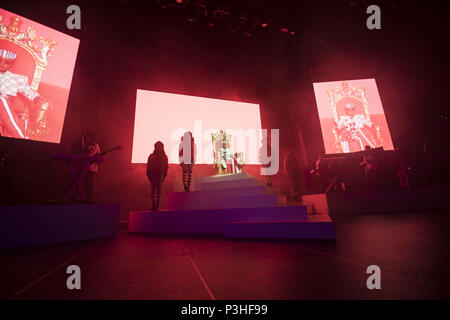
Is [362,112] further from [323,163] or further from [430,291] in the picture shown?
[430,291]

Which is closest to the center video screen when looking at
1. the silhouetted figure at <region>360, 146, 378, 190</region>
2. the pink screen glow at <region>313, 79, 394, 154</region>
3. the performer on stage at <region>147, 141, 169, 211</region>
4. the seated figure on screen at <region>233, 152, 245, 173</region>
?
the performer on stage at <region>147, 141, 169, 211</region>

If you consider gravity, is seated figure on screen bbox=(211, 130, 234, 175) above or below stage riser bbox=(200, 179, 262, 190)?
above

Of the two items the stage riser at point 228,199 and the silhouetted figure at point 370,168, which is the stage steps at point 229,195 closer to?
the stage riser at point 228,199

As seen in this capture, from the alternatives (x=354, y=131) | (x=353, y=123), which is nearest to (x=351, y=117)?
(x=353, y=123)

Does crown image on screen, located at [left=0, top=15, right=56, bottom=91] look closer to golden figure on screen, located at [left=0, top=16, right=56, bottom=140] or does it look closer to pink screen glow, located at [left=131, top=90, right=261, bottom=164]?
golden figure on screen, located at [left=0, top=16, right=56, bottom=140]

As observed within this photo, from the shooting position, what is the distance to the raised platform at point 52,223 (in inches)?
73.7

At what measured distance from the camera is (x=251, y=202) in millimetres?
2385

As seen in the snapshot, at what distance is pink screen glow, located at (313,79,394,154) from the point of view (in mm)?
5250

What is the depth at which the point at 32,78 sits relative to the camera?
135 inches

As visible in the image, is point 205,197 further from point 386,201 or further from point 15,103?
point 15,103

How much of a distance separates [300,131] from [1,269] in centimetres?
660

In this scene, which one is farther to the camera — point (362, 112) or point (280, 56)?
point (280, 56)

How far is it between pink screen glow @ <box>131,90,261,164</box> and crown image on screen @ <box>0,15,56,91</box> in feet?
6.04
